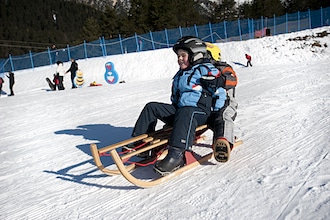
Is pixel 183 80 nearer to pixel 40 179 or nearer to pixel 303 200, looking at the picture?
pixel 303 200

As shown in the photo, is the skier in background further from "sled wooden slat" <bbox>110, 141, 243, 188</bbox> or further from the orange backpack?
"sled wooden slat" <bbox>110, 141, 243, 188</bbox>

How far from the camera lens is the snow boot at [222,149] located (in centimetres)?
281

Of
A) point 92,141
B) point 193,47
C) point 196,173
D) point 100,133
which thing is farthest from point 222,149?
point 100,133

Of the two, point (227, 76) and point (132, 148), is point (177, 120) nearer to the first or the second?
point (132, 148)

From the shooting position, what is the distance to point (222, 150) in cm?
284

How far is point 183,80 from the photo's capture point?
332cm

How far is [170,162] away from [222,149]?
0.48 meters

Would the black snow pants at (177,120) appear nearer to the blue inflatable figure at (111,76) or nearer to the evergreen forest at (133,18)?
the blue inflatable figure at (111,76)

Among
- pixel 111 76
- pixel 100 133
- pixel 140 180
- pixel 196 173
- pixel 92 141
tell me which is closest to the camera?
pixel 140 180

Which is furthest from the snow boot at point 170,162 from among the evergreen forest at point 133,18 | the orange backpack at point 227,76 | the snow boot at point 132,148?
the evergreen forest at point 133,18

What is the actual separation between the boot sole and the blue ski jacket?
48 centimetres

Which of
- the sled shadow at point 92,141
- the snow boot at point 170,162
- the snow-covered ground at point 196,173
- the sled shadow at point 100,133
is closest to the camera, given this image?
the snow-covered ground at point 196,173

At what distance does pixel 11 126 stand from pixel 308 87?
6.55m

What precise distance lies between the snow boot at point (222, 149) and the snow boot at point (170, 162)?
1.01 feet
